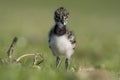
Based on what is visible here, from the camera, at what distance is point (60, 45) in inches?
429

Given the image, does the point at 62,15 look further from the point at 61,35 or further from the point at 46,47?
the point at 46,47

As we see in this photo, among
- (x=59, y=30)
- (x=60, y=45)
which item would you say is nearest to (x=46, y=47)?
(x=60, y=45)

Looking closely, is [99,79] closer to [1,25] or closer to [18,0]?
[1,25]

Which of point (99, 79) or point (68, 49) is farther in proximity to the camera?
point (68, 49)

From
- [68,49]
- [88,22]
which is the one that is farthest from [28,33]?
[68,49]

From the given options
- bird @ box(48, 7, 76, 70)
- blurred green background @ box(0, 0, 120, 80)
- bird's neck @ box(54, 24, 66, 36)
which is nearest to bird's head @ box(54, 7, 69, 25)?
bird @ box(48, 7, 76, 70)

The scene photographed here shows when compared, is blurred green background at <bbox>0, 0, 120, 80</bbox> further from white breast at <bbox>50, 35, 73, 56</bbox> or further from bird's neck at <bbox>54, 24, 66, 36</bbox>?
bird's neck at <bbox>54, 24, 66, 36</bbox>

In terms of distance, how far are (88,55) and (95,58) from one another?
78cm

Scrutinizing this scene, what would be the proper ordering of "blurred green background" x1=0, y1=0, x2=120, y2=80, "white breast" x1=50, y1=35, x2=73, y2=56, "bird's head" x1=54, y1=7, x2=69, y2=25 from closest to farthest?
"blurred green background" x1=0, y1=0, x2=120, y2=80 < "bird's head" x1=54, y1=7, x2=69, y2=25 < "white breast" x1=50, y1=35, x2=73, y2=56

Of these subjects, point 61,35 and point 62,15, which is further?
point 61,35

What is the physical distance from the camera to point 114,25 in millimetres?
28031

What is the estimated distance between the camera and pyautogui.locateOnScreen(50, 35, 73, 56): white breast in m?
10.8

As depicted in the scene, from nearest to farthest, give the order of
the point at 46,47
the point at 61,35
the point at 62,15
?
1. the point at 62,15
2. the point at 61,35
3. the point at 46,47

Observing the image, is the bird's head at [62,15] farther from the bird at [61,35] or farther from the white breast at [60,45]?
the white breast at [60,45]
